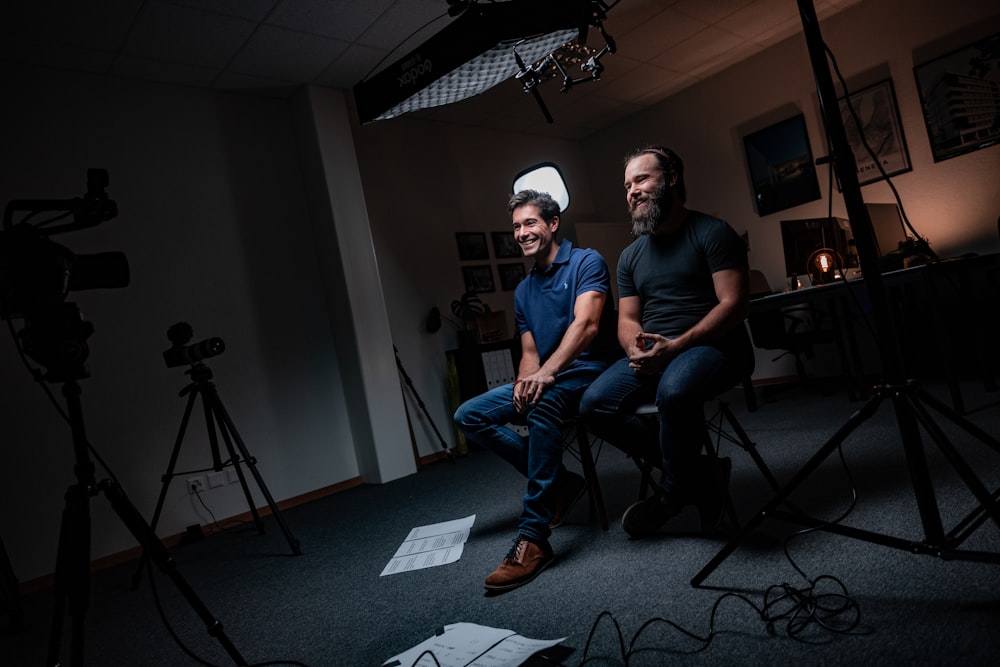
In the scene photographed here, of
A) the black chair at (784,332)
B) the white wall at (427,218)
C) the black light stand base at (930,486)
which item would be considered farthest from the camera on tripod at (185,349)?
the black chair at (784,332)

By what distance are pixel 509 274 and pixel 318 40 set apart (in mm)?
2483

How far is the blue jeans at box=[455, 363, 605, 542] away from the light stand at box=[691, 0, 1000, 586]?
68 centimetres

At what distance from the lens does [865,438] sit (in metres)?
2.67

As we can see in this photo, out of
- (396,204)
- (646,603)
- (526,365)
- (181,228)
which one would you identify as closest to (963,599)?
(646,603)

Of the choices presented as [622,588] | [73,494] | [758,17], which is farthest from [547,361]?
[758,17]

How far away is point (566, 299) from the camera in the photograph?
2.31m

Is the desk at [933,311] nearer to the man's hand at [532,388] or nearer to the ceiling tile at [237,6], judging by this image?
the man's hand at [532,388]

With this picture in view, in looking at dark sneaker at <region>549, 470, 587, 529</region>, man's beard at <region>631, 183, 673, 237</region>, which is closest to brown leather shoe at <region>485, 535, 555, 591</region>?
dark sneaker at <region>549, 470, 587, 529</region>

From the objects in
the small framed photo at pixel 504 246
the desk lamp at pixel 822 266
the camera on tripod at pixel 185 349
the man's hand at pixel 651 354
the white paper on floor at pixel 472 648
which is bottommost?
the white paper on floor at pixel 472 648

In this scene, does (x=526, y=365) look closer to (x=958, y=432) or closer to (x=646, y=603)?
(x=646, y=603)

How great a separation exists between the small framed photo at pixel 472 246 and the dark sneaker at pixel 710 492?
3630mm

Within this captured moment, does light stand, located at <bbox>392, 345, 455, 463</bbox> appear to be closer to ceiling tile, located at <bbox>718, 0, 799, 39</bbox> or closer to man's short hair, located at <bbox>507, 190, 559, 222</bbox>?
man's short hair, located at <bbox>507, 190, 559, 222</bbox>

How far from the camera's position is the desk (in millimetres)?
2857

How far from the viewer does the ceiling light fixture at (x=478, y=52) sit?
6.09 ft
